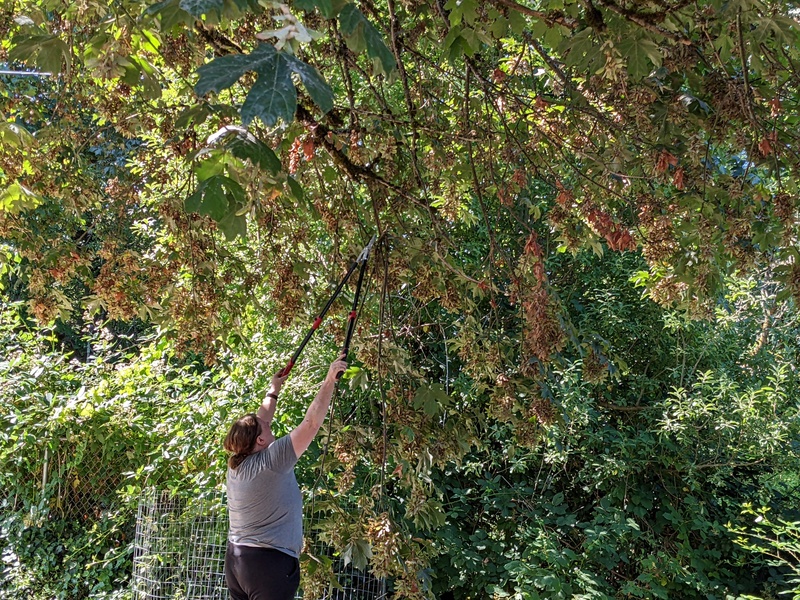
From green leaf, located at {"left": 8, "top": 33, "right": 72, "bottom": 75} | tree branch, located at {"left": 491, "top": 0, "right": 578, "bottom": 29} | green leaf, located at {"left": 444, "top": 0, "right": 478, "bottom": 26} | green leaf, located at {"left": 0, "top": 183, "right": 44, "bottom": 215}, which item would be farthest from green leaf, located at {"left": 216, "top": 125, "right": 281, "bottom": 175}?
green leaf, located at {"left": 0, "top": 183, "right": 44, "bottom": 215}

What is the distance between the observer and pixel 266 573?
2.82 m

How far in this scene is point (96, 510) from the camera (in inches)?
180

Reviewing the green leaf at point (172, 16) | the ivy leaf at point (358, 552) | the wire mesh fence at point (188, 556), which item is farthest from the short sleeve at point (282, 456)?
the green leaf at point (172, 16)

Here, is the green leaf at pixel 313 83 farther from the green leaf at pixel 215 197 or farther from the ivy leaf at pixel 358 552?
the ivy leaf at pixel 358 552

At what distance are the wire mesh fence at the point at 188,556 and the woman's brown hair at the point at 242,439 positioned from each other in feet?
3.30

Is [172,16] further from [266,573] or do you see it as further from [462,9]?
[266,573]

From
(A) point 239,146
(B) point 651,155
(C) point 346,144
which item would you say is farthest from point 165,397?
(A) point 239,146

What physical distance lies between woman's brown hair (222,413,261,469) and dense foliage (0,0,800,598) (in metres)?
0.31

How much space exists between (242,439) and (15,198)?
1.09 metres

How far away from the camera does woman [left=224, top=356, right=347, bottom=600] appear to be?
2.80 metres

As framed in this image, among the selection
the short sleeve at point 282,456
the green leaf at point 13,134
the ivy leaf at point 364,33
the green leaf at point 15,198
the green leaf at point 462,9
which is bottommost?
the short sleeve at point 282,456

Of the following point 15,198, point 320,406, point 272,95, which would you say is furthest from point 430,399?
point 272,95

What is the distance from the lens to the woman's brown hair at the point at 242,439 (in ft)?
9.41

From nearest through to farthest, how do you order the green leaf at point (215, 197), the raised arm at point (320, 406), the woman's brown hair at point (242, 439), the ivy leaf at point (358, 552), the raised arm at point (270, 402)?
the green leaf at point (215, 197) → the ivy leaf at point (358, 552) → the raised arm at point (320, 406) → the woman's brown hair at point (242, 439) → the raised arm at point (270, 402)
